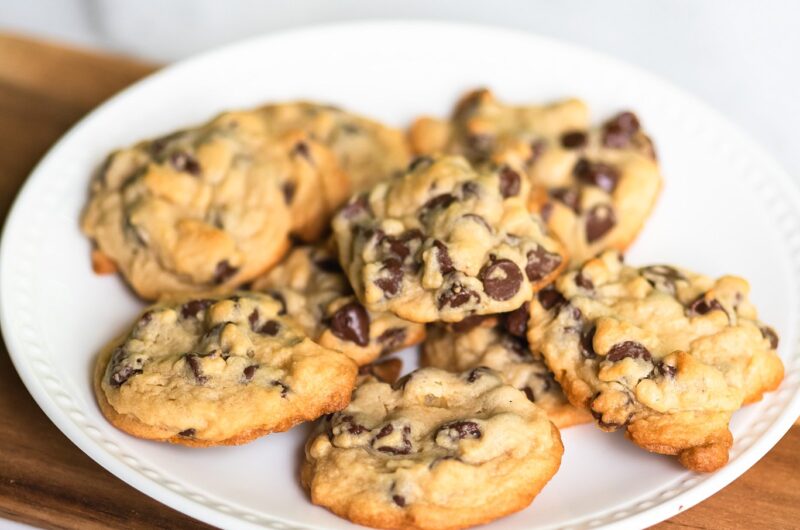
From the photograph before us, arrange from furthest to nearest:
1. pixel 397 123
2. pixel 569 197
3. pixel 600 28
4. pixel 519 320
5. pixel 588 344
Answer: pixel 600 28 → pixel 397 123 → pixel 569 197 → pixel 519 320 → pixel 588 344

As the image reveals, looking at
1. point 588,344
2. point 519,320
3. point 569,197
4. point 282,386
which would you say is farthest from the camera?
point 569,197

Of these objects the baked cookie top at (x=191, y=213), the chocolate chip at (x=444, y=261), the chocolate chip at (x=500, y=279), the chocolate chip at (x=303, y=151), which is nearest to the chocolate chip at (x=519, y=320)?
the chocolate chip at (x=500, y=279)

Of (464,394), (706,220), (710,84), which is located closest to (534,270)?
(464,394)

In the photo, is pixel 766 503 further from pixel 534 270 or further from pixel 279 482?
pixel 279 482

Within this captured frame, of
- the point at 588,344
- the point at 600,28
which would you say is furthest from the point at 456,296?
the point at 600,28

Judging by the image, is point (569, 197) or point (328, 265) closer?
point (328, 265)

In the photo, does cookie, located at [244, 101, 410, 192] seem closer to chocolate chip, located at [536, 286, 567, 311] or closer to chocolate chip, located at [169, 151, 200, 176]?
chocolate chip, located at [169, 151, 200, 176]

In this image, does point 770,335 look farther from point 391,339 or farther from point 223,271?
point 223,271
